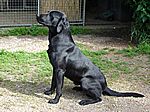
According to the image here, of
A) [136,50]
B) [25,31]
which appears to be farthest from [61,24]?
[25,31]

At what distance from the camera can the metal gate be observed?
10844 mm

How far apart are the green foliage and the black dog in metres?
3.81

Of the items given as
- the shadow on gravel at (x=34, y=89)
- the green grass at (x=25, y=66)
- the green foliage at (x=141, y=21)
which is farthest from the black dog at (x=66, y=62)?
the green foliage at (x=141, y=21)

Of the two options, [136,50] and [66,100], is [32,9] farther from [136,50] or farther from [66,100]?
[66,100]

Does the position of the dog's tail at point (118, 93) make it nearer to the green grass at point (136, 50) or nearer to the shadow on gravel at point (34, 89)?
the shadow on gravel at point (34, 89)

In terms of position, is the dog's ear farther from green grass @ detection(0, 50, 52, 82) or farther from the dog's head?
green grass @ detection(0, 50, 52, 82)

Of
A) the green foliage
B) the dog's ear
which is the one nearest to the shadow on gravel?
the dog's ear

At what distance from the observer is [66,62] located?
16.3ft

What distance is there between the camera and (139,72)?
6.63 m

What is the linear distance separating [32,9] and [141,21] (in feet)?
12.2

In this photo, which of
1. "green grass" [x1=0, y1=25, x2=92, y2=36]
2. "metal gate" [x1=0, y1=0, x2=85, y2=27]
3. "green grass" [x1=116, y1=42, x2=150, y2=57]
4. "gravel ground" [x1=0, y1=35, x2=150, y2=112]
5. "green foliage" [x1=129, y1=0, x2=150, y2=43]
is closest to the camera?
"gravel ground" [x1=0, y1=35, x2=150, y2=112]

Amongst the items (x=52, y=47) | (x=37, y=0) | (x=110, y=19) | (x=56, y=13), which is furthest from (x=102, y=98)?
(x=110, y=19)

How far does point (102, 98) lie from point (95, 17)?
7885 millimetres

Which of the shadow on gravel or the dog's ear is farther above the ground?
the dog's ear
